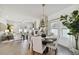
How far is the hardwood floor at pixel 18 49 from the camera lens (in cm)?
226

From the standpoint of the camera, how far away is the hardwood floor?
7.42 feet

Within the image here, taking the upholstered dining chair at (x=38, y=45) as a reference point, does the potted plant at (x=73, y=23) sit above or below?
above

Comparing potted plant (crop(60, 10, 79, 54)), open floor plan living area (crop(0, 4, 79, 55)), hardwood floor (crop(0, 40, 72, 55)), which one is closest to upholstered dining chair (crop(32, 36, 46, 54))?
open floor plan living area (crop(0, 4, 79, 55))

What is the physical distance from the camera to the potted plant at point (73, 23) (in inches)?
87.7

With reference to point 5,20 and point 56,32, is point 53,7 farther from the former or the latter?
point 5,20

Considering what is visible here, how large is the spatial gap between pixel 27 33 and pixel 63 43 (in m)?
0.67

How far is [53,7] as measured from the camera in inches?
90.6

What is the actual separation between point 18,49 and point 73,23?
109cm

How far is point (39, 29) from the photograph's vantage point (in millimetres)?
2295

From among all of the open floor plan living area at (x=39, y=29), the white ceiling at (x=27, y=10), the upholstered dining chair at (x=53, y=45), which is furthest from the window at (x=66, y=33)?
the white ceiling at (x=27, y=10)

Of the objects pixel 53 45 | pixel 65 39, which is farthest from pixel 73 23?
pixel 53 45

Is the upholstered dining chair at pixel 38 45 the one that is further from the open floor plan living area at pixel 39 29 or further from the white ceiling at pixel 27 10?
the white ceiling at pixel 27 10

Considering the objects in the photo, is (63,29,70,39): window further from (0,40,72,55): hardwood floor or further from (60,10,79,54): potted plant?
(0,40,72,55): hardwood floor
